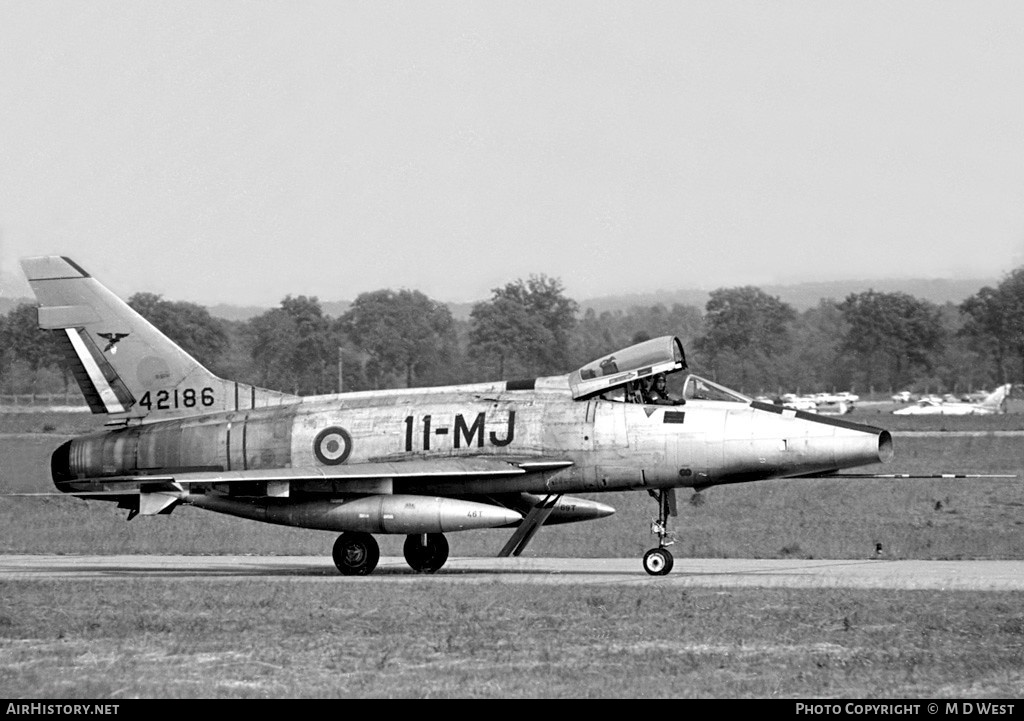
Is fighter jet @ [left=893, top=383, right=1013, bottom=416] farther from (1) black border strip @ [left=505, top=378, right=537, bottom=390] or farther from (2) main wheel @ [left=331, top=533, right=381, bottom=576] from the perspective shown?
(2) main wheel @ [left=331, top=533, right=381, bottom=576]

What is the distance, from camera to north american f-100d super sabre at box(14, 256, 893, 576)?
17672mm

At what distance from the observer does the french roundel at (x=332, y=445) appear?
1883cm

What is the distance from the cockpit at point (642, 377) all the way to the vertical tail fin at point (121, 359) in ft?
13.8

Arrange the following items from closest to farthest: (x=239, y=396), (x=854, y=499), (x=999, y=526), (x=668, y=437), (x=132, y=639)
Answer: (x=132, y=639) < (x=668, y=437) < (x=239, y=396) < (x=999, y=526) < (x=854, y=499)

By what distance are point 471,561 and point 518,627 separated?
8.15 meters

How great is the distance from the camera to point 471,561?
21172 mm

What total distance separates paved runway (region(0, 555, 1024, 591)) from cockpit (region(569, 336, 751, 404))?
85.9 inches

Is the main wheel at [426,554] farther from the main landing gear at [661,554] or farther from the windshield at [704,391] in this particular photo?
the windshield at [704,391]

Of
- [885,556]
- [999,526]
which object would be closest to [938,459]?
[999,526]

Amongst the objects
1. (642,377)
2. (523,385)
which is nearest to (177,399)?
(523,385)

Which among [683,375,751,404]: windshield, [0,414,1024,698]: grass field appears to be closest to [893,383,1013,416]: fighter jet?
[0,414,1024,698]: grass field

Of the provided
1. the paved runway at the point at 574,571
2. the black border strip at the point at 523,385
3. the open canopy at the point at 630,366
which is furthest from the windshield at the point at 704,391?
the paved runway at the point at 574,571
